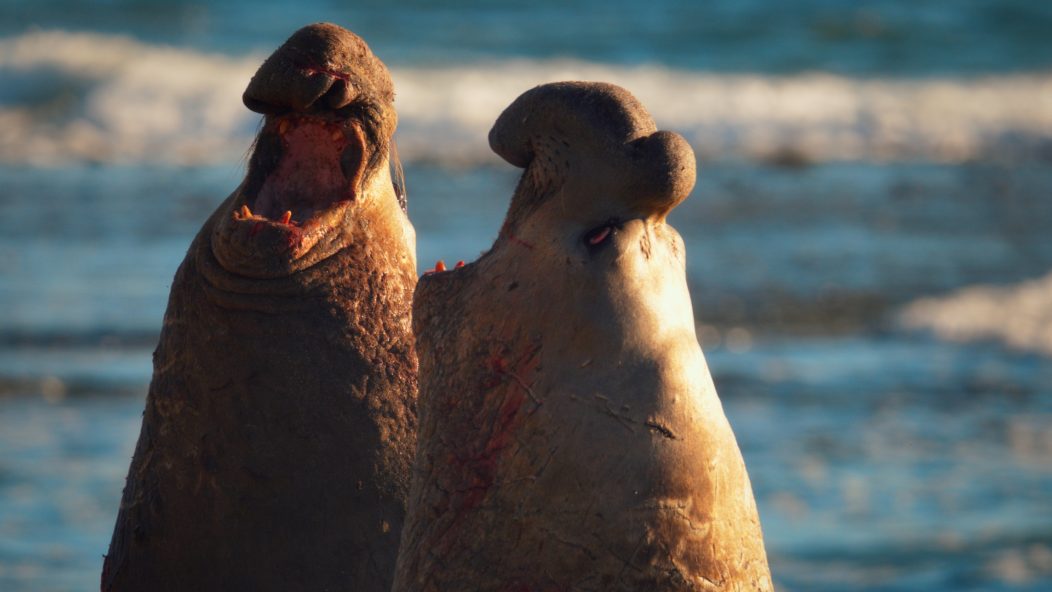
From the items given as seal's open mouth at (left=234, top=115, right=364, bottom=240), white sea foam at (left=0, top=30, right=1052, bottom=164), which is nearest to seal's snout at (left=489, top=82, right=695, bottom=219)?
seal's open mouth at (left=234, top=115, right=364, bottom=240)

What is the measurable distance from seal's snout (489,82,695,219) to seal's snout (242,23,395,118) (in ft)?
2.61

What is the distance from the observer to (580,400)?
249cm

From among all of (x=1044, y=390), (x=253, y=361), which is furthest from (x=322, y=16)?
(x=253, y=361)

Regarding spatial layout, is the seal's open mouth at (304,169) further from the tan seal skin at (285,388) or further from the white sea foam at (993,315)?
the white sea foam at (993,315)

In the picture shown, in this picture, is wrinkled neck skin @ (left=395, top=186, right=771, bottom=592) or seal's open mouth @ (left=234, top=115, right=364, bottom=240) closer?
wrinkled neck skin @ (left=395, top=186, right=771, bottom=592)

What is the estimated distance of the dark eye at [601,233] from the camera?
2.56 meters

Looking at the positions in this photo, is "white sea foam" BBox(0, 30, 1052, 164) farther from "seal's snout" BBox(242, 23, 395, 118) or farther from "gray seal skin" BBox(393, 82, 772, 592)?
"gray seal skin" BBox(393, 82, 772, 592)

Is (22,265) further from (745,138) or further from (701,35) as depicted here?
(701,35)

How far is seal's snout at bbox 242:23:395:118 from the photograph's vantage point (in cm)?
332

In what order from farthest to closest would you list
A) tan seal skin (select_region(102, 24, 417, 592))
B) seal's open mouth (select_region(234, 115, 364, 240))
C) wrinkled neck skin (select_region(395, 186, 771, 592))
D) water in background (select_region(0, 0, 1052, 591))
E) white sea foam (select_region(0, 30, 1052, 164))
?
white sea foam (select_region(0, 30, 1052, 164)) → water in background (select_region(0, 0, 1052, 591)) → seal's open mouth (select_region(234, 115, 364, 240)) → tan seal skin (select_region(102, 24, 417, 592)) → wrinkled neck skin (select_region(395, 186, 771, 592))

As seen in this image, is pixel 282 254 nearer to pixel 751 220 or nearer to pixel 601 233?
pixel 601 233

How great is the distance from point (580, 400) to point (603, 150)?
37 centimetres

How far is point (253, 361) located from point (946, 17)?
929 inches

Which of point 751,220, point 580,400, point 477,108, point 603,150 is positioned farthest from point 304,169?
point 477,108
